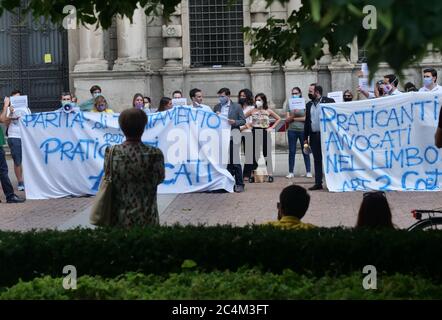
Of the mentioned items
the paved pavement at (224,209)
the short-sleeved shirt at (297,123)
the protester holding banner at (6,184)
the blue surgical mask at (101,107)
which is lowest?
the paved pavement at (224,209)

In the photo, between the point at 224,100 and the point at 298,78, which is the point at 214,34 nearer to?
the point at 298,78

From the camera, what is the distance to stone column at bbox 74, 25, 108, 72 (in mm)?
24188

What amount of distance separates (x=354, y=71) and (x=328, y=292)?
1912cm

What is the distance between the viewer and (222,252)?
684cm

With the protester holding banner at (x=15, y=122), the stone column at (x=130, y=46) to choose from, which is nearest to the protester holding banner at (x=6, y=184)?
the protester holding banner at (x=15, y=122)

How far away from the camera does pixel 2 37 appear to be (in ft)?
82.5

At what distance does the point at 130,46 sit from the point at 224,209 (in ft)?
34.7

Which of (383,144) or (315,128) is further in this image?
(315,128)

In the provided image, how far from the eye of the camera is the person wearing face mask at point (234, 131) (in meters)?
16.9

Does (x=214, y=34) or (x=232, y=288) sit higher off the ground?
(x=214, y=34)

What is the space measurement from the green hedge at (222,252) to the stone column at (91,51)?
1742cm

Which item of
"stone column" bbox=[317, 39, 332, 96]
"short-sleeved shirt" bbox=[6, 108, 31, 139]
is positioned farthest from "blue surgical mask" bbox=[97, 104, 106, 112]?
"stone column" bbox=[317, 39, 332, 96]

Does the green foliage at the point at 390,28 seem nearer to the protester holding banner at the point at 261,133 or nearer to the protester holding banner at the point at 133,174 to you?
the protester holding banner at the point at 133,174

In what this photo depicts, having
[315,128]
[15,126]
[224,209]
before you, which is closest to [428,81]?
[315,128]
